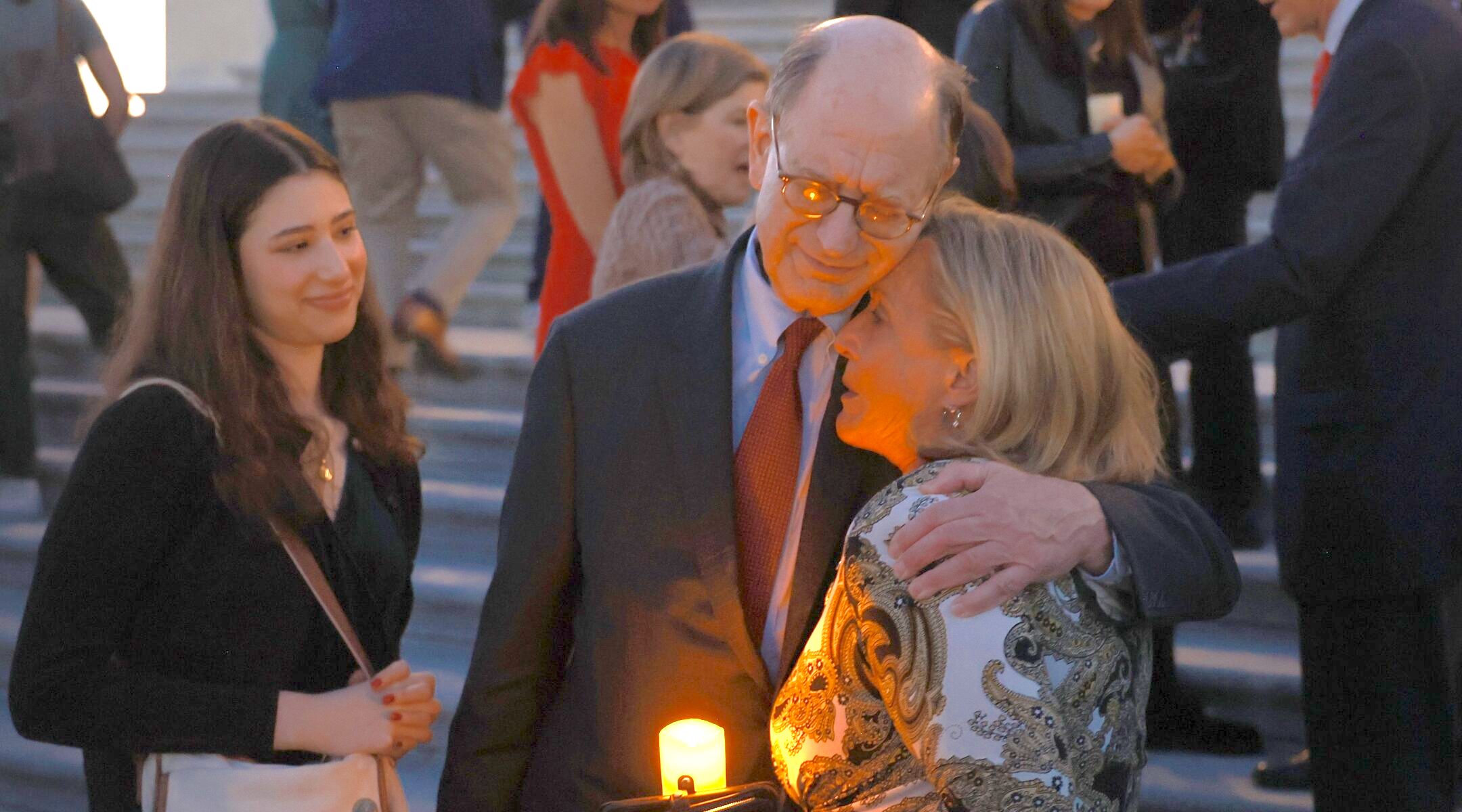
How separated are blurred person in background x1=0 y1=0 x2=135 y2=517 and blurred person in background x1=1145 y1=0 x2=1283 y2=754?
356cm

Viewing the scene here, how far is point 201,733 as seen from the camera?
2129mm

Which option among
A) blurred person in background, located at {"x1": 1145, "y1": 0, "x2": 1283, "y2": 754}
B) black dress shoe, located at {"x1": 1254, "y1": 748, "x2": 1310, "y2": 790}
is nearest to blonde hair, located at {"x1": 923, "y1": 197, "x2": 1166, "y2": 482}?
black dress shoe, located at {"x1": 1254, "y1": 748, "x2": 1310, "y2": 790}

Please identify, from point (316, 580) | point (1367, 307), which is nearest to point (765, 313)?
point (316, 580)

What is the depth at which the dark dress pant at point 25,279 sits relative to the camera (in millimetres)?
5312

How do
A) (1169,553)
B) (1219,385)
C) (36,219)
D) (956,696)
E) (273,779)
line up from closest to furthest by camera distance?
1. (956,696)
2. (1169,553)
3. (273,779)
4. (1219,385)
5. (36,219)

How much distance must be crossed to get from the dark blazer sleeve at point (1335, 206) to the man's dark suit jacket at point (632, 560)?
2.81 feet

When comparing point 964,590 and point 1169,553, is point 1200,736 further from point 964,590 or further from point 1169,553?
point 964,590

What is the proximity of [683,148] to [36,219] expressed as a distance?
10.7 ft

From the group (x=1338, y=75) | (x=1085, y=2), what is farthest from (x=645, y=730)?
(x=1085, y=2)

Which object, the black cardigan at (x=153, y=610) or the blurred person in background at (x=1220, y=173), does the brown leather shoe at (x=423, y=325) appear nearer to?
the blurred person in background at (x=1220, y=173)

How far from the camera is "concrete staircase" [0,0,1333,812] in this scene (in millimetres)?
3967

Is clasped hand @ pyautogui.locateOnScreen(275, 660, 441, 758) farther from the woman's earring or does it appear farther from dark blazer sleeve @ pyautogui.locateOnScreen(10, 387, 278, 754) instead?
the woman's earring

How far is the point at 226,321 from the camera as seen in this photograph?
2260mm

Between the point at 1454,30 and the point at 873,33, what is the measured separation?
148 cm
